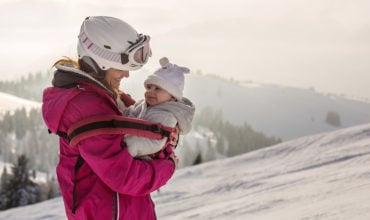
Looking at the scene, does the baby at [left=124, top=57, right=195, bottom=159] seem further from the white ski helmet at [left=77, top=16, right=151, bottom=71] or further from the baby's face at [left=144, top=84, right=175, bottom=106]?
the white ski helmet at [left=77, top=16, right=151, bottom=71]

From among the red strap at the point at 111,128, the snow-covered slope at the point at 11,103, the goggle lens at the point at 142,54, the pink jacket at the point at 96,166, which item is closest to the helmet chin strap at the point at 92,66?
the pink jacket at the point at 96,166

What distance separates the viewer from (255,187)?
9648 millimetres

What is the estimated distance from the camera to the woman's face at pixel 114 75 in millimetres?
2705

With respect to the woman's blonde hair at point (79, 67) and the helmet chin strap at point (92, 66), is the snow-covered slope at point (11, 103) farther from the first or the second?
the helmet chin strap at point (92, 66)

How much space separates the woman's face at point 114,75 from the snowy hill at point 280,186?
10.3 feet

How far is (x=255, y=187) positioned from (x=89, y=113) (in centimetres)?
761

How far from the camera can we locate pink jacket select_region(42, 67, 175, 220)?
2.44 metres

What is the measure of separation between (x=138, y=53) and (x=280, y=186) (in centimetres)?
659

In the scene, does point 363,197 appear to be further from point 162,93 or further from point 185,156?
point 185,156

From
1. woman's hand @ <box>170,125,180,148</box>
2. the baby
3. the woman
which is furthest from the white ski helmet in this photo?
woman's hand @ <box>170,125,180,148</box>

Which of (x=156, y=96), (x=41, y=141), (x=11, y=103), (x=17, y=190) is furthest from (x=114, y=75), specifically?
(x=11, y=103)

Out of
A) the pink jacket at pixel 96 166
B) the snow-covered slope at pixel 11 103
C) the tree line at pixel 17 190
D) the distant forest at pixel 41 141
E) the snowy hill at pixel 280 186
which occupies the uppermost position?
the pink jacket at pixel 96 166

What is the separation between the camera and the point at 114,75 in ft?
8.93

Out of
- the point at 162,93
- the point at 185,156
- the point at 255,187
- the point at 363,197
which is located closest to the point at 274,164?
the point at 255,187
